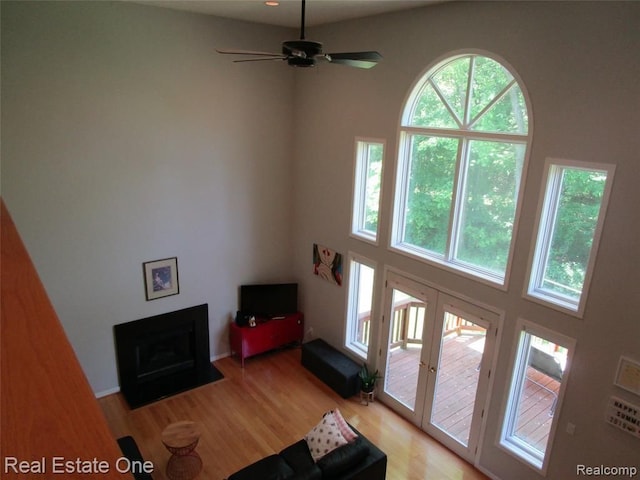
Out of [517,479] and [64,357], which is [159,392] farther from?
[64,357]

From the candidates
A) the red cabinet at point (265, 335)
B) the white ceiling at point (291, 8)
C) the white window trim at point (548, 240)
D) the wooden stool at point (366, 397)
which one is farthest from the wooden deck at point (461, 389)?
the white ceiling at point (291, 8)

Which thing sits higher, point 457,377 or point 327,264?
point 327,264

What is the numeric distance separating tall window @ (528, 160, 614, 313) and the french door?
74 centimetres

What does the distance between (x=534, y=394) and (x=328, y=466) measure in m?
2.45

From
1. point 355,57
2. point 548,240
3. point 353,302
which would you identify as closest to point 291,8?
point 355,57

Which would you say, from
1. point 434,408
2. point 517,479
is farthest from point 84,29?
point 517,479

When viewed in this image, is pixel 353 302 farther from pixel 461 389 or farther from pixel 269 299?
pixel 461 389

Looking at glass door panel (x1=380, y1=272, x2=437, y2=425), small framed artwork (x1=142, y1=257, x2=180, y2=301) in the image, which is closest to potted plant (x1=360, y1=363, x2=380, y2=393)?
glass door panel (x1=380, y1=272, x2=437, y2=425)

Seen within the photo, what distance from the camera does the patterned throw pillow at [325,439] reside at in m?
4.49

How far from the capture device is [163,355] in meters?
6.63

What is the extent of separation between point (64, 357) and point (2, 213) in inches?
71.2

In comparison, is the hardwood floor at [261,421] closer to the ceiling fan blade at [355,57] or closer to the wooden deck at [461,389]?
the wooden deck at [461,389]

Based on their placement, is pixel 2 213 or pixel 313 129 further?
pixel 313 129

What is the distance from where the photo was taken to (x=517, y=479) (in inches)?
189
